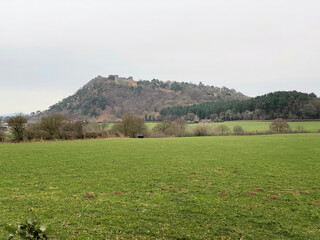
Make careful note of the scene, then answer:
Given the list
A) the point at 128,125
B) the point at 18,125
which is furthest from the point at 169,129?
the point at 18,125

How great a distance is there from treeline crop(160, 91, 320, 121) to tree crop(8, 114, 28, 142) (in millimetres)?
84636

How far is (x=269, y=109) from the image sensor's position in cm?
9512

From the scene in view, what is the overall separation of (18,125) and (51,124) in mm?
5466

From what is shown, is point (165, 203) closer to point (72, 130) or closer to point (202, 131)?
point (72, 130)

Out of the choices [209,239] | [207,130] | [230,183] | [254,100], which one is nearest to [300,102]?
[254,100]

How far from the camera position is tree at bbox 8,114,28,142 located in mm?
35250

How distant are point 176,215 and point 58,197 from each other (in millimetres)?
4851

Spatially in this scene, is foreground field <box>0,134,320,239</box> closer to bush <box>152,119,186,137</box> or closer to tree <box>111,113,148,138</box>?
tree <box>111,113,148,138</box>

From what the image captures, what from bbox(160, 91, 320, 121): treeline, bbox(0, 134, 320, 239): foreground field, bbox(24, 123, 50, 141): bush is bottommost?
bbox(0, 134, 320, 239): foreground field

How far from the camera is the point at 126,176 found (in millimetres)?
12984

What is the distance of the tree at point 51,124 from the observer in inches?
1577

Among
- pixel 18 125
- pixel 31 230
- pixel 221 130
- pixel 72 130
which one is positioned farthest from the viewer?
pixel 221 130

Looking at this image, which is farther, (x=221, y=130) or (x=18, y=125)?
(x=221, y=130)

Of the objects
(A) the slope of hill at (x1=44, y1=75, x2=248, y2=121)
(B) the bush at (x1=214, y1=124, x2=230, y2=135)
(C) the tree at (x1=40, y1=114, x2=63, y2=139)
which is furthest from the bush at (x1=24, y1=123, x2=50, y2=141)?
(A) the slope of hill at (x1=44, y1=75, x2=248, y2=121)
